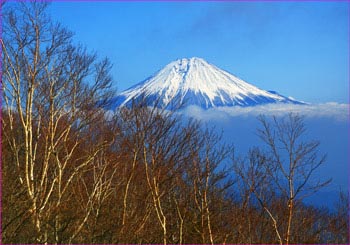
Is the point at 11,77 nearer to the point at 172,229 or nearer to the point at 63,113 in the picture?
the point at 63,113

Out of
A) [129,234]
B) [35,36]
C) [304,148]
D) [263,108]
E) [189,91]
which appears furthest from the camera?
[263,108]

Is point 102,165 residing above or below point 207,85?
below

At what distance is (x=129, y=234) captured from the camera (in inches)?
548

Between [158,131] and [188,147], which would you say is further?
[188,147]

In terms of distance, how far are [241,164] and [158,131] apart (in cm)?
243

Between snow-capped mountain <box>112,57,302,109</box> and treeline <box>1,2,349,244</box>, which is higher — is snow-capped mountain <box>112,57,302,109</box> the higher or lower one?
the higher one

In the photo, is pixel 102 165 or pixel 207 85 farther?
pixel 207 85

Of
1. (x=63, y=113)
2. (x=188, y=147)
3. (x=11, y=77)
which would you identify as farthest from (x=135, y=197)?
(x=11, y=77)

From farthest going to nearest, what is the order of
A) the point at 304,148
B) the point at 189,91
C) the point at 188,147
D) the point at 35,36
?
the point at 189,91
the point at 188,147
the point at 35,36
the point at 304,148

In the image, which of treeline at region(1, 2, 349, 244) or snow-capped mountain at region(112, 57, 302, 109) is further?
snow-capped mountain at region(112, 57, 302, 109)

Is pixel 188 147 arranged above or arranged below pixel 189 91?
below

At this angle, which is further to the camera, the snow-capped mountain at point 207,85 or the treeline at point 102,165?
the snow-capped mountain at point 207,85

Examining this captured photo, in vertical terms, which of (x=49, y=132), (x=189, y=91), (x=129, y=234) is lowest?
(x=129, y=234)

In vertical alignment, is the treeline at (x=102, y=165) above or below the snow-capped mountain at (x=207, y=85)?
below
